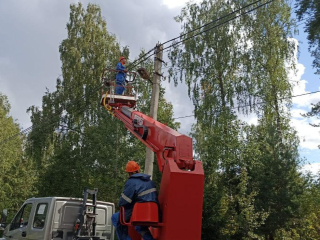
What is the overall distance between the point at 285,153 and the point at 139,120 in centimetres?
1168

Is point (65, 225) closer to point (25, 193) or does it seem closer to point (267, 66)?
point (267, 66)

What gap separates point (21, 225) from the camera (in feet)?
25.2

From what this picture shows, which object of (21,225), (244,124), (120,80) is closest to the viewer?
(21,225)

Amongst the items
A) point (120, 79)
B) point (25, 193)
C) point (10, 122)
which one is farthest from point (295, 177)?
point (10, 122)

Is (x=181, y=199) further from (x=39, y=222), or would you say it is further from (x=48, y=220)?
(x=39, y=222)

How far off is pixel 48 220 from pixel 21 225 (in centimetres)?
109

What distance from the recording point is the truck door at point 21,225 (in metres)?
7.42

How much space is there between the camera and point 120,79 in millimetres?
10266

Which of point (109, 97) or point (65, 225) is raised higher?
point (109, 97)

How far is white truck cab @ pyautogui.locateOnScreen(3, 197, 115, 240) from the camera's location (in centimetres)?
703

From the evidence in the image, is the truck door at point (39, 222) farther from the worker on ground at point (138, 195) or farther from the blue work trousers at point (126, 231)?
the worker on ground at point (138, 195)

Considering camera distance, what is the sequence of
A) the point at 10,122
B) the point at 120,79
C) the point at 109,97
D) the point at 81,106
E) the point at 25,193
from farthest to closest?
1. the point at 10,122
2. the point at 25,193
3. the point at 81,106
4. the point at 120,79
5. the point at 109,97

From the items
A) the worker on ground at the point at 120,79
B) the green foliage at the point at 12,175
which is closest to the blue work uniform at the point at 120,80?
the worker on ground at the point at 120,79

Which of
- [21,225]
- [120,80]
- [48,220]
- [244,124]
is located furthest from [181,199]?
[244,124]
